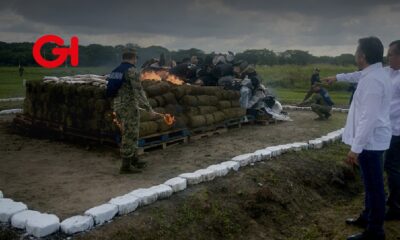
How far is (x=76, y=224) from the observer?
4.69 metres

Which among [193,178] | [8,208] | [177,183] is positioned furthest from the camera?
[193,178]

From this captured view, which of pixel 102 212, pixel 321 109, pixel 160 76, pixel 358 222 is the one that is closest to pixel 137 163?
pixel 102 212

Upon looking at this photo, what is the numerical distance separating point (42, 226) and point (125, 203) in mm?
1107

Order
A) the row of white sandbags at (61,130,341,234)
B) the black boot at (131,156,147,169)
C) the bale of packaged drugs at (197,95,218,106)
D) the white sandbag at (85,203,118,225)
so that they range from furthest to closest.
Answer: the bale of packaged drugs at (197,95,218,106)
the black boot at (131,156,147,169)
the white sandbag at (85,203,118,225)
the row of white sandbags at (61,130,341,234)

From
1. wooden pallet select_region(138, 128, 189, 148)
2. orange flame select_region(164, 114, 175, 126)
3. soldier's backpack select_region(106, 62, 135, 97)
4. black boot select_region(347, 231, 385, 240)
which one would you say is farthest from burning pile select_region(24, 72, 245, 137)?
black boot select_region(347, 231, 385, 240)

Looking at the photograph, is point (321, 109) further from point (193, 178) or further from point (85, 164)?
point (85, 164)

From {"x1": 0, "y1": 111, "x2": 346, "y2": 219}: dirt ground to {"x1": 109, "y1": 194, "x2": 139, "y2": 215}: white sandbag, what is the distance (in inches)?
13.9

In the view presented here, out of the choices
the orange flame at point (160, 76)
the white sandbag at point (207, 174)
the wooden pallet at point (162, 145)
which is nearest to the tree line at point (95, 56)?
the orange flame at point (160, 76)

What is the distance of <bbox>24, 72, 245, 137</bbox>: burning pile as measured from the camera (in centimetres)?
888

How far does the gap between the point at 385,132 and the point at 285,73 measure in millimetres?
31268

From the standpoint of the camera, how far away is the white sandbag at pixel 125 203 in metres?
5.24

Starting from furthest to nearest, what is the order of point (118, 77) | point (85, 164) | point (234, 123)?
point (234, 123) → point (85, 164) → point (118, 77)

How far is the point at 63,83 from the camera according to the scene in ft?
33.3

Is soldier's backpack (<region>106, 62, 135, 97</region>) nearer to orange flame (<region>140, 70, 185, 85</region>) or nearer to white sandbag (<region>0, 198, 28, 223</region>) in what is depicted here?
white sandbag (<region>0, 198, 28, 223</region>)
